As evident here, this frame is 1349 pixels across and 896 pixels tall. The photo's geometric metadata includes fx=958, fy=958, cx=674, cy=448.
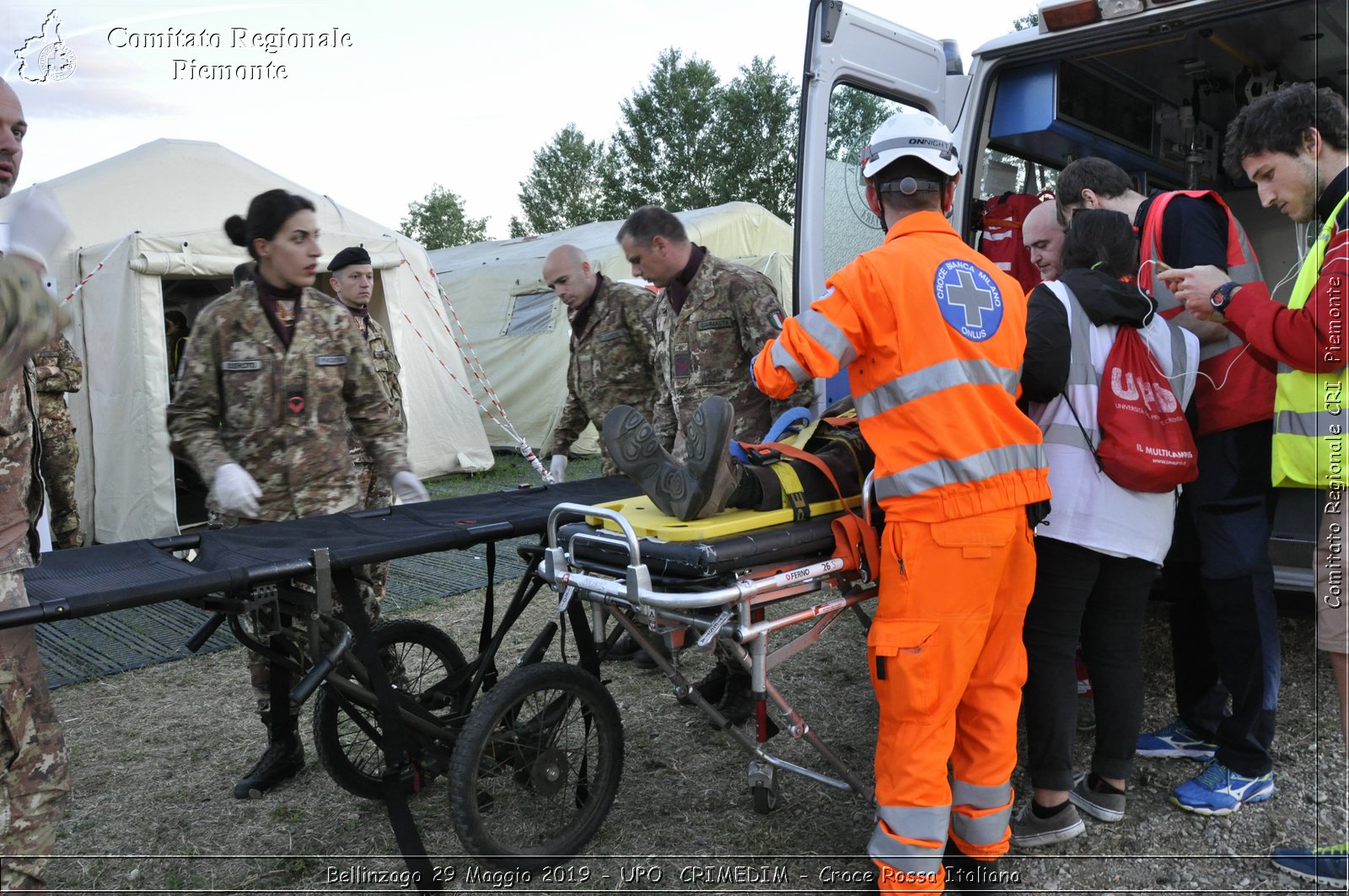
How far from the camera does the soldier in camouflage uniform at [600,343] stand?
4523 millimetres

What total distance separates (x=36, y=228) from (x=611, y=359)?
9.45 feet

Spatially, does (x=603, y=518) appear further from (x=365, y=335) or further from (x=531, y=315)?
(x=531, y=315)

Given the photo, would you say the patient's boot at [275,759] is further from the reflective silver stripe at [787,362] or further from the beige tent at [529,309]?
the beige tent at [529,309]

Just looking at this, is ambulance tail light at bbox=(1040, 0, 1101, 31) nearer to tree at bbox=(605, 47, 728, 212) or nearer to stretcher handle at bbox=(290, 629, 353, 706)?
stretcher handle at bbox=(290, 629, 353, 706)

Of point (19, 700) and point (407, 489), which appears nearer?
point (19, 700)

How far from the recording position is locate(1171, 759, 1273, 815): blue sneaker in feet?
9.59

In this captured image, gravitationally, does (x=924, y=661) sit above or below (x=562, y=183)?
below

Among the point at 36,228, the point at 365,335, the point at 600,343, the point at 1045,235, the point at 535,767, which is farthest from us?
the point at 365,335

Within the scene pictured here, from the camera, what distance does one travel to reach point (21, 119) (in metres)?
2.27

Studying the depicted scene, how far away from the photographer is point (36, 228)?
1.88 m

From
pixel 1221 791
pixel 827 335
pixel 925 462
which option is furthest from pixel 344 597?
pixel 1221 791

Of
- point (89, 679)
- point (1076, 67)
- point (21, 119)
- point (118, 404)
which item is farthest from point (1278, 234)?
point (118, 404)

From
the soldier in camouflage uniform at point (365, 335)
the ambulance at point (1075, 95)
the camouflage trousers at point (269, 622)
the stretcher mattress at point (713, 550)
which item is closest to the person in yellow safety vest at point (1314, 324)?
the ambulance at point (1075, 95)

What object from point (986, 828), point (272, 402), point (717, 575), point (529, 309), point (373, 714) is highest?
point (529, 309)
